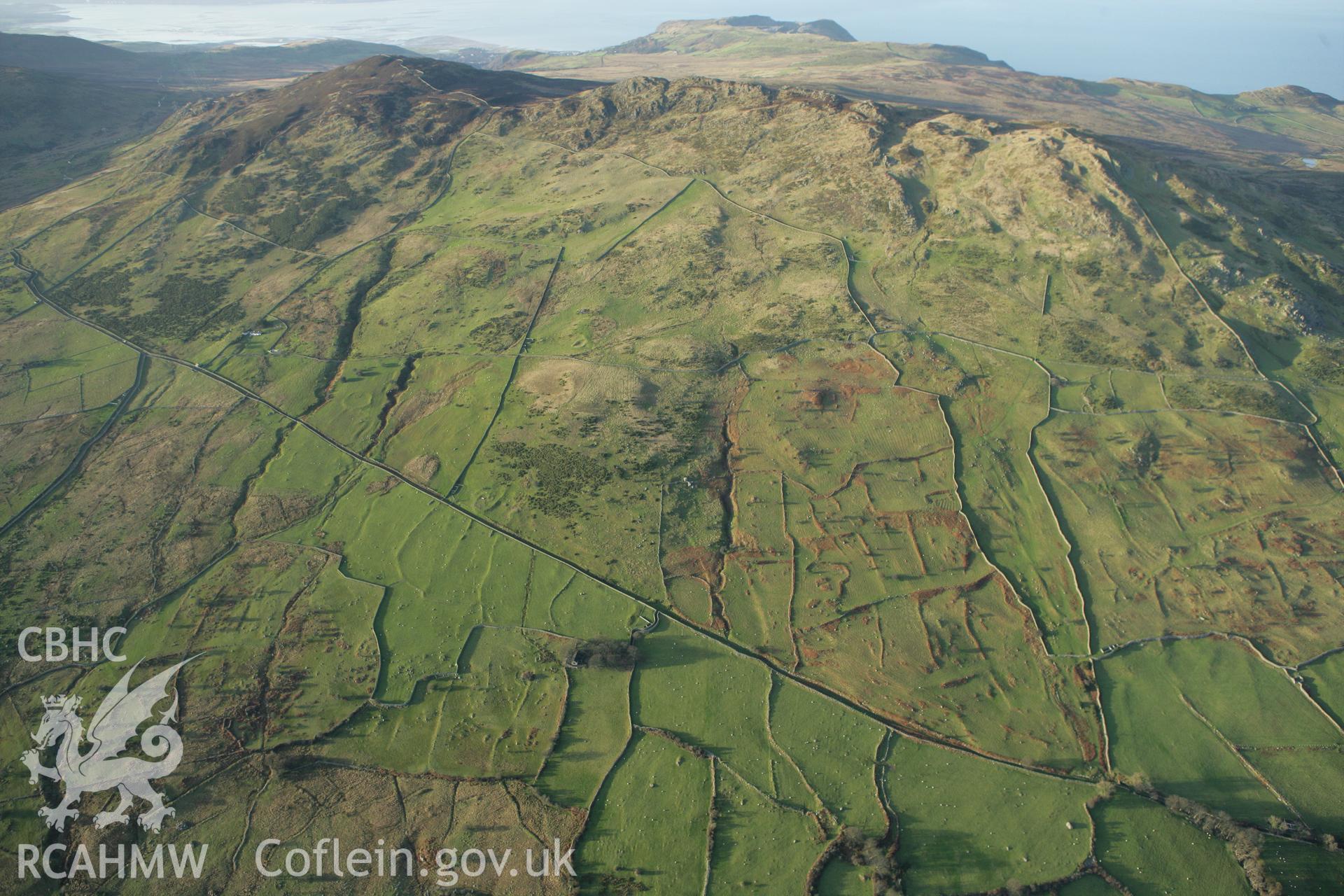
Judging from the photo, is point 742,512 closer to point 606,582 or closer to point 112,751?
point 606,582

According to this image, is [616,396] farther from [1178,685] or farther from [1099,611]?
[1178,685]

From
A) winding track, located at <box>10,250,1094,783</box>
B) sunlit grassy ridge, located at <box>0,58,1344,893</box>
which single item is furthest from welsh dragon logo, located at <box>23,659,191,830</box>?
winding track, located at <box>10,250,1094,783</box>

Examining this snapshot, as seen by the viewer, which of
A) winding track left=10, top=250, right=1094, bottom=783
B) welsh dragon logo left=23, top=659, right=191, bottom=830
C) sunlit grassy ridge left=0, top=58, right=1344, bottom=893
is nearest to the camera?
welsh dragon logo left=23, top=659, right=191, bottom=830

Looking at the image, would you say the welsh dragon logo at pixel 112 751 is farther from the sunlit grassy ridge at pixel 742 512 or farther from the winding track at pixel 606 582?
the winding track at pixel 606 582

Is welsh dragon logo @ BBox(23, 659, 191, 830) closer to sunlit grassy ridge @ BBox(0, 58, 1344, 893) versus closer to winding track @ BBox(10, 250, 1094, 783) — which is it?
sunlit grassy ridge @ BBox(0, 58, 1344, 893)

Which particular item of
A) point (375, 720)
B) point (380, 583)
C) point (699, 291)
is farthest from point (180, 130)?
point (375, 720)

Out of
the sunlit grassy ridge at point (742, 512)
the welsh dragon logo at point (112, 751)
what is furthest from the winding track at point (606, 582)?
the welsh dragon logo at point (112, 751)

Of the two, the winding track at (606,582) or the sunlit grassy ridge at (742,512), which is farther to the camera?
the winding track at (606,582)

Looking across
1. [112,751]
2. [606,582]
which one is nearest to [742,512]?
[606,582]
